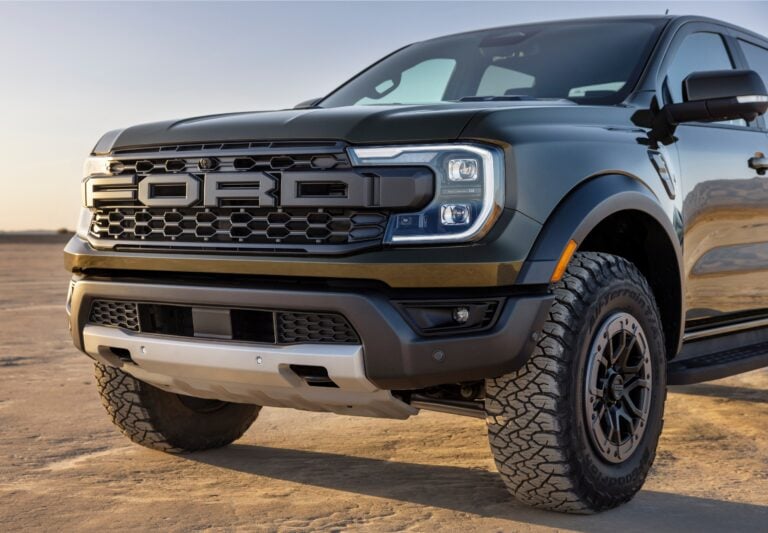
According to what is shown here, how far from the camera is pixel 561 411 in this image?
357 cm

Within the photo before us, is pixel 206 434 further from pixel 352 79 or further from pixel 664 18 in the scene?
pixel 664 18

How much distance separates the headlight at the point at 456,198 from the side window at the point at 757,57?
105 inches

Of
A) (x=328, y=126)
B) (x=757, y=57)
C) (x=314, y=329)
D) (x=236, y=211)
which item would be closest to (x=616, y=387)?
(x=314, y=329)

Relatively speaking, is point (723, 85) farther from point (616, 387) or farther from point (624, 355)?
point (616, 387)

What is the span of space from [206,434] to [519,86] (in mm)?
2125

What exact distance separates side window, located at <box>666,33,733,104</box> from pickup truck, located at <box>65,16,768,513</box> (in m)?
0.07

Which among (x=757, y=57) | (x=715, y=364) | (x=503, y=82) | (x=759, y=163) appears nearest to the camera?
(x=715, y=364)

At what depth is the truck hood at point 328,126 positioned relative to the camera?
138 inches

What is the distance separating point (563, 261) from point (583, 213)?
21 centimetres

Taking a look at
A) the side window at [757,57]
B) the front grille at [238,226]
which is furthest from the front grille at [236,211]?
the side window at [757,57]

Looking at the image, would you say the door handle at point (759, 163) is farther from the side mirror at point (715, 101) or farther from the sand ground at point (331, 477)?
the sand ground at point (331, 477)

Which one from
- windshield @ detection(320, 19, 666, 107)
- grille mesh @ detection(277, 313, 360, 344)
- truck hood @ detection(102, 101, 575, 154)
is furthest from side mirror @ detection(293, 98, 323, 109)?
grille mesh @ detection(277, 313, 360, 344)

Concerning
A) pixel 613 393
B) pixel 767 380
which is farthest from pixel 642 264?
pixel 767 380

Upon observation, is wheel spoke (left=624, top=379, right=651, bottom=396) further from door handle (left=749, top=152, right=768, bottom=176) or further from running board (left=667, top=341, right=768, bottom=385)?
door handle (left=749, top=152, right=768, bottom=176)
